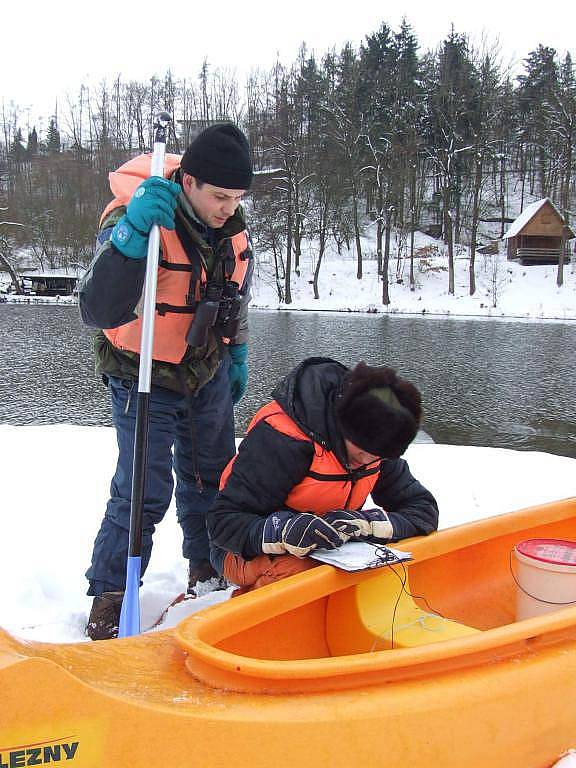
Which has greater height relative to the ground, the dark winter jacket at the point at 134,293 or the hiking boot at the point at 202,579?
the dark winter jacket at the point at 134,293

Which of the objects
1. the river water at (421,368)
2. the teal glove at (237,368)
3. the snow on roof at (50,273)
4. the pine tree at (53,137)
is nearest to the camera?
the teal glove at (237,368)

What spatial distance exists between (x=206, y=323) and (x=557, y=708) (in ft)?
5.84

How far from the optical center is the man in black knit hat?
2.43 metres

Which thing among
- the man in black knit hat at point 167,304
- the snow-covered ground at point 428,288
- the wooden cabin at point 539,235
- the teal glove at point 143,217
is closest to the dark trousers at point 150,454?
the man in black knit hat at point 167,304

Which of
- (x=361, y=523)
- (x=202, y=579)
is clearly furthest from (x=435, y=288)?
(x=361, y=523)

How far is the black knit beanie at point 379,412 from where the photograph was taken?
7.22ft

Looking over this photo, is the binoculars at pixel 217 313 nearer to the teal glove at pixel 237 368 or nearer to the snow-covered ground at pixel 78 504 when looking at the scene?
the teal glove at pixel 237 368

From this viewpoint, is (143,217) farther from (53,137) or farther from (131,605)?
(53,137)

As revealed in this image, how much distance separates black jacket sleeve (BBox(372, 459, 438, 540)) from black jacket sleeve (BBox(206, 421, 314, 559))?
0.54 meters

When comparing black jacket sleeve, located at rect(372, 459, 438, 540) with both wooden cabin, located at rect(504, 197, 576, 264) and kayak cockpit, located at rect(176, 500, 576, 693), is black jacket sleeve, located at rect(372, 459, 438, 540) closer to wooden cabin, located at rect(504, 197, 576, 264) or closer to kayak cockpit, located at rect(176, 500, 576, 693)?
kayak cockpit, located at rect(176, 500, 576, 693)

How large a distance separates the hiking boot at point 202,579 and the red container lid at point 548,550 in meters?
1.41

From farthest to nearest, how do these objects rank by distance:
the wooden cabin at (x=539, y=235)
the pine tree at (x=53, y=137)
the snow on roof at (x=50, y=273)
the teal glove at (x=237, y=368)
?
1. the pine tree at (x=53, y=137)
2. the snow on roof at (x=50, y=273)
3. the wooden cabin at (x=539, y=235)
4. the teal glove at (x=237, y=368)

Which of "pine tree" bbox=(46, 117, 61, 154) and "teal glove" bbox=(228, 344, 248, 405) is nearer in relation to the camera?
"teal glove" bbox=(228, 344, 248, 405)

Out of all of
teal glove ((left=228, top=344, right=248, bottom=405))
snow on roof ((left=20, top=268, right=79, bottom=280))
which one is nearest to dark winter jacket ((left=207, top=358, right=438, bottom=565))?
teal glove ((left=228, top=344, right=248, bottom=405))
